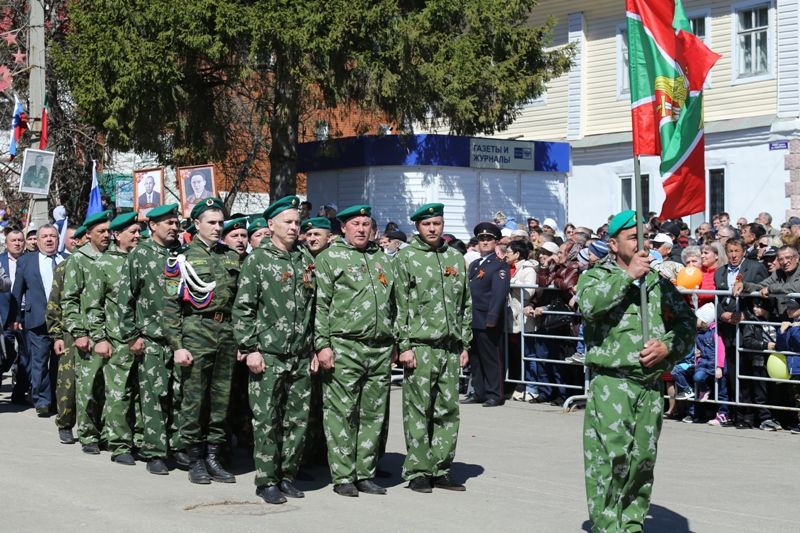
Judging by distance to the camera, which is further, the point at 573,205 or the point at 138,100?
the point at 573,205

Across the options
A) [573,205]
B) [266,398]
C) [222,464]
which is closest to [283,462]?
[266,398]

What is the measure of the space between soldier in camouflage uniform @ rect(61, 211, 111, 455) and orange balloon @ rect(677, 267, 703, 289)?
6010 mm

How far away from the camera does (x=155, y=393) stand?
9.80 m

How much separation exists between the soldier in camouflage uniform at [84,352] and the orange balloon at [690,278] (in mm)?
6010

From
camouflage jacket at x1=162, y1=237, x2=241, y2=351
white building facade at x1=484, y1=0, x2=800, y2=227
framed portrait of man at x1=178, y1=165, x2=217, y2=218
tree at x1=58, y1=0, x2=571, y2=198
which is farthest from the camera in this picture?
white building facade at x1=484, y1=0, x2=800, y2=227

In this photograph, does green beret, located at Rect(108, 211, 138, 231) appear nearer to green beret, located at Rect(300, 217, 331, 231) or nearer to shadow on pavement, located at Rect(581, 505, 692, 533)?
green beret, located at Rect(300, 217, 331, 231)

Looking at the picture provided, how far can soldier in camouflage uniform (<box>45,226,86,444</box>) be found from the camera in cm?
1178

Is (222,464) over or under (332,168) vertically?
under

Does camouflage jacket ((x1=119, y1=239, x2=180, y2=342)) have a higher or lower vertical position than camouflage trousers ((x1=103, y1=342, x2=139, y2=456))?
higher

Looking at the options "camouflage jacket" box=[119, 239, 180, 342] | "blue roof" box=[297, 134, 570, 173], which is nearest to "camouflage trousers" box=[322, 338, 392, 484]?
"camouflage jacket" box=[119, 239, 180, 342]

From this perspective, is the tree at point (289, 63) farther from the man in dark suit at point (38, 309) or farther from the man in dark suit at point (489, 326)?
the man in dark suit at point (38, 309)

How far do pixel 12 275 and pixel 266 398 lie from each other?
721cm

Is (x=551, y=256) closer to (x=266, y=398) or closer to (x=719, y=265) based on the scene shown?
(x=719, y=265)

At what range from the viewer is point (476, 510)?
339 inches
